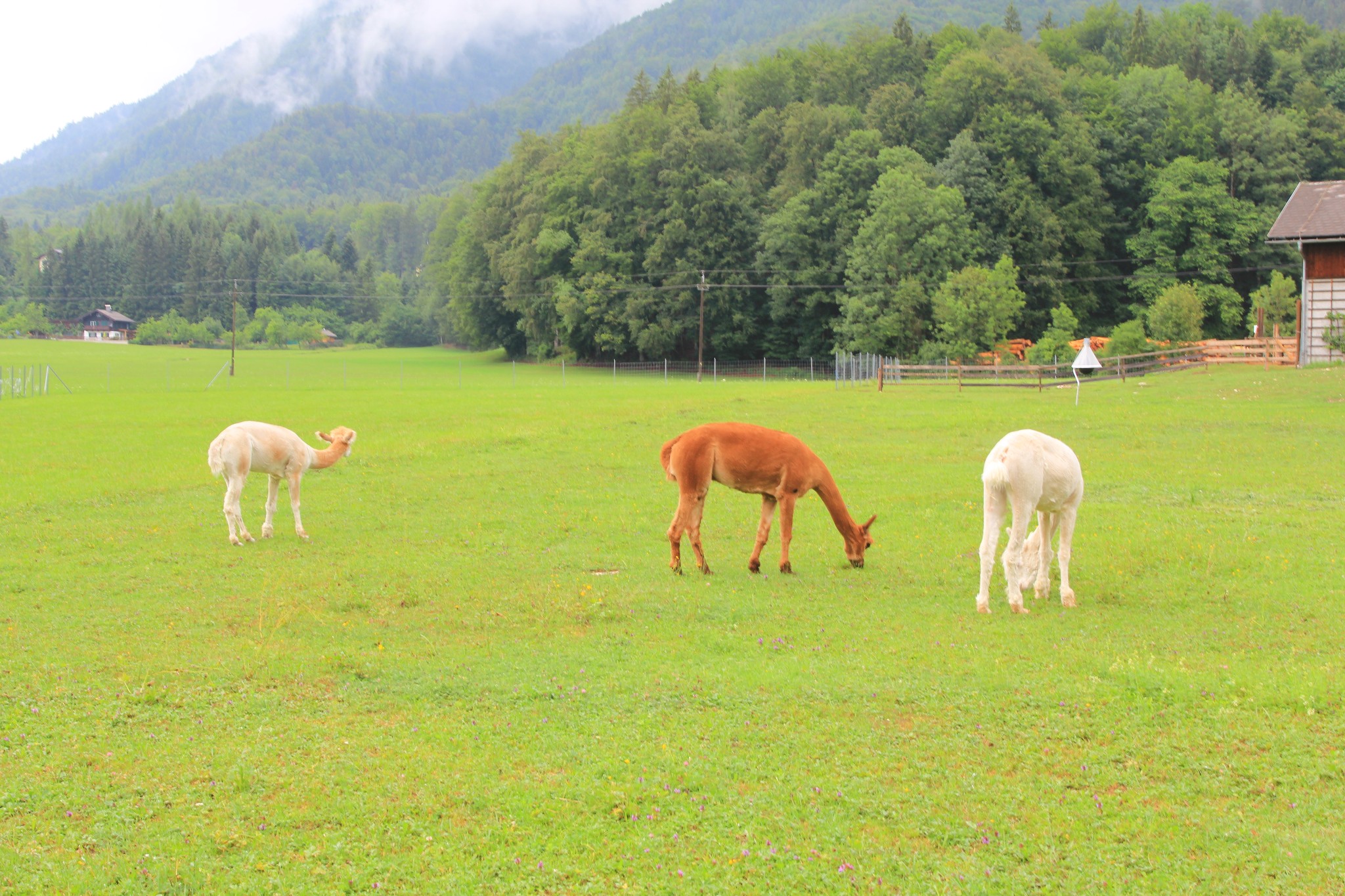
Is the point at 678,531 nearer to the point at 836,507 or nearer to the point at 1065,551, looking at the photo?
the point at 836,507

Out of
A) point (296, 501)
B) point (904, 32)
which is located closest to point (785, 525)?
point (296, 501)

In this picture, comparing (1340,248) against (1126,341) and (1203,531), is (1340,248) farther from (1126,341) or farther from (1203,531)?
(1203,531)

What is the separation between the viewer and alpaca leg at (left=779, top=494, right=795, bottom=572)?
12.5m

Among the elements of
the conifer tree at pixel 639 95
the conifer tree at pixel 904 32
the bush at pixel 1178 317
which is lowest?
the bush at pixel 1178 317

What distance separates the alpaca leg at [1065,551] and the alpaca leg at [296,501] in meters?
10.4

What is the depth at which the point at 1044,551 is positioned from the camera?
11523 mm

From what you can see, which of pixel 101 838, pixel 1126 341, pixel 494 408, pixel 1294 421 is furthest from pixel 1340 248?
pixel 101 838

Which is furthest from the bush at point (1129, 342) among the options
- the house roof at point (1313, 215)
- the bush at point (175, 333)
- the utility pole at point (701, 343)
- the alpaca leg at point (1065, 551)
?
the bush at point (175, 333)

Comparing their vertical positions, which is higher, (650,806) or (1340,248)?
(1340,248)

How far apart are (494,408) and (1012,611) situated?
1237 inches

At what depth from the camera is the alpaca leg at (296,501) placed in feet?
49.6

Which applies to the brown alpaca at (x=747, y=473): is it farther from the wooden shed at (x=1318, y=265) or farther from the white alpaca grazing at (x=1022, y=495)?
the wooden shed at (x=1318, y=265)

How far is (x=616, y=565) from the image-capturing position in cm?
1320

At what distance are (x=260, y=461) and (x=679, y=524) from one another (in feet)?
22.2
